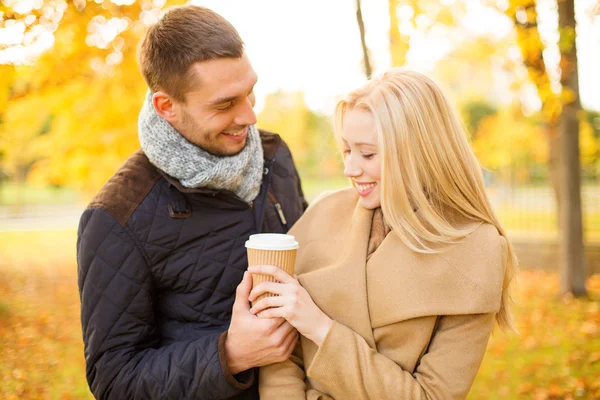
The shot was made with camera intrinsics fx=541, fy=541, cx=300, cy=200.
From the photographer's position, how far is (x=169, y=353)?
2201mm

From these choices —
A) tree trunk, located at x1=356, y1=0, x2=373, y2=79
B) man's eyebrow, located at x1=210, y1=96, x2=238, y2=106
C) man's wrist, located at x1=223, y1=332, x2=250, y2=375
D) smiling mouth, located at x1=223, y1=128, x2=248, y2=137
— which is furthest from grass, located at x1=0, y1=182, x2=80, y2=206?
man's wrist, located at x1=223, y1=332, x2=250, y2=375

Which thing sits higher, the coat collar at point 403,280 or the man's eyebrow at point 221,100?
the man's eyebrow at point 221,100

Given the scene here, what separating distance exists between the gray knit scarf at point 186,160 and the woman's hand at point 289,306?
1.55 feet

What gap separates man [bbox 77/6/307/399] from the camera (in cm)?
214

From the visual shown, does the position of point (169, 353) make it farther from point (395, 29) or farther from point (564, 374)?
point (395, 29)

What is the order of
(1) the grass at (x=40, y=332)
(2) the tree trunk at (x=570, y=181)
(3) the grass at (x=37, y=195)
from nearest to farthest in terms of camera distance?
(1) the grass at (x=40, y=332) < (2) the tree trunk at (x=570, y=181) < (3) the grass at (x=37, y=195)

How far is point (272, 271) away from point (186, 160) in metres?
0.63

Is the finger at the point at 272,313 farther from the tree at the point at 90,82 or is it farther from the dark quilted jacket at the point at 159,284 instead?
the tree at the point at 90,82

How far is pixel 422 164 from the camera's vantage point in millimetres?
2146

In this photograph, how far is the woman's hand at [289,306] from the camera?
1.99 metres

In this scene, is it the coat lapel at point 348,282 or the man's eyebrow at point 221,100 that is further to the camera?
the man's eyebrow at point 221,100

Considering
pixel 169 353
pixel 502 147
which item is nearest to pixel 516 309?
pixel 169 353

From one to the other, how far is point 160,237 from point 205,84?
663mm

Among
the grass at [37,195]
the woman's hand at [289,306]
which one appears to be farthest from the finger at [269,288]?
the grass at [37,195]
